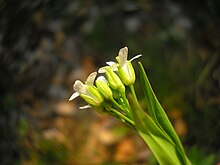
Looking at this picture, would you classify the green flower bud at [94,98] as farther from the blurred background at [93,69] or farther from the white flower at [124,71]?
the blurred background at [93,69]

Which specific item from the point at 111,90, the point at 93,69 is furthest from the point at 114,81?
the point at 93,69

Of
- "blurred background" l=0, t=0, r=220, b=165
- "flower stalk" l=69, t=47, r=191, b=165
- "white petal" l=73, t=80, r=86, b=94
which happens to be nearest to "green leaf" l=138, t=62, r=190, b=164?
"flower stalk" l=69, t=47, r=191, b=165

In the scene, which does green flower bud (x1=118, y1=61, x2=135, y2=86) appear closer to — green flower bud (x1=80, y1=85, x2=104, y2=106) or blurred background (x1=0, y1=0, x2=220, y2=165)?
green flower bud (x1=80, y1=85, x2=104, y2=106)

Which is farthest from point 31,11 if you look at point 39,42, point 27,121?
point 27,121

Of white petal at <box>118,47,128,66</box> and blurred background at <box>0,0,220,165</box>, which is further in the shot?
blurred background at <box>0,0,220,165</box>

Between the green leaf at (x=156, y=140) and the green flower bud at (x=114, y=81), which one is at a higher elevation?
the green flower bud at (x=114, y=81)

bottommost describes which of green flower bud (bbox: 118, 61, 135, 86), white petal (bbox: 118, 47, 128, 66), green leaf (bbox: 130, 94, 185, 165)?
green leaf (bbox: 130, 94, 185, 165)

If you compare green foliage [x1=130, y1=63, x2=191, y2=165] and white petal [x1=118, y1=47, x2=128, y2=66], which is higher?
white petal [x1=118, y1=47, x2=128, y2=66]

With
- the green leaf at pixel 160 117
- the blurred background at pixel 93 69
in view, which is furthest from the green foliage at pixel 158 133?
the blurred background at pixel 93 69
